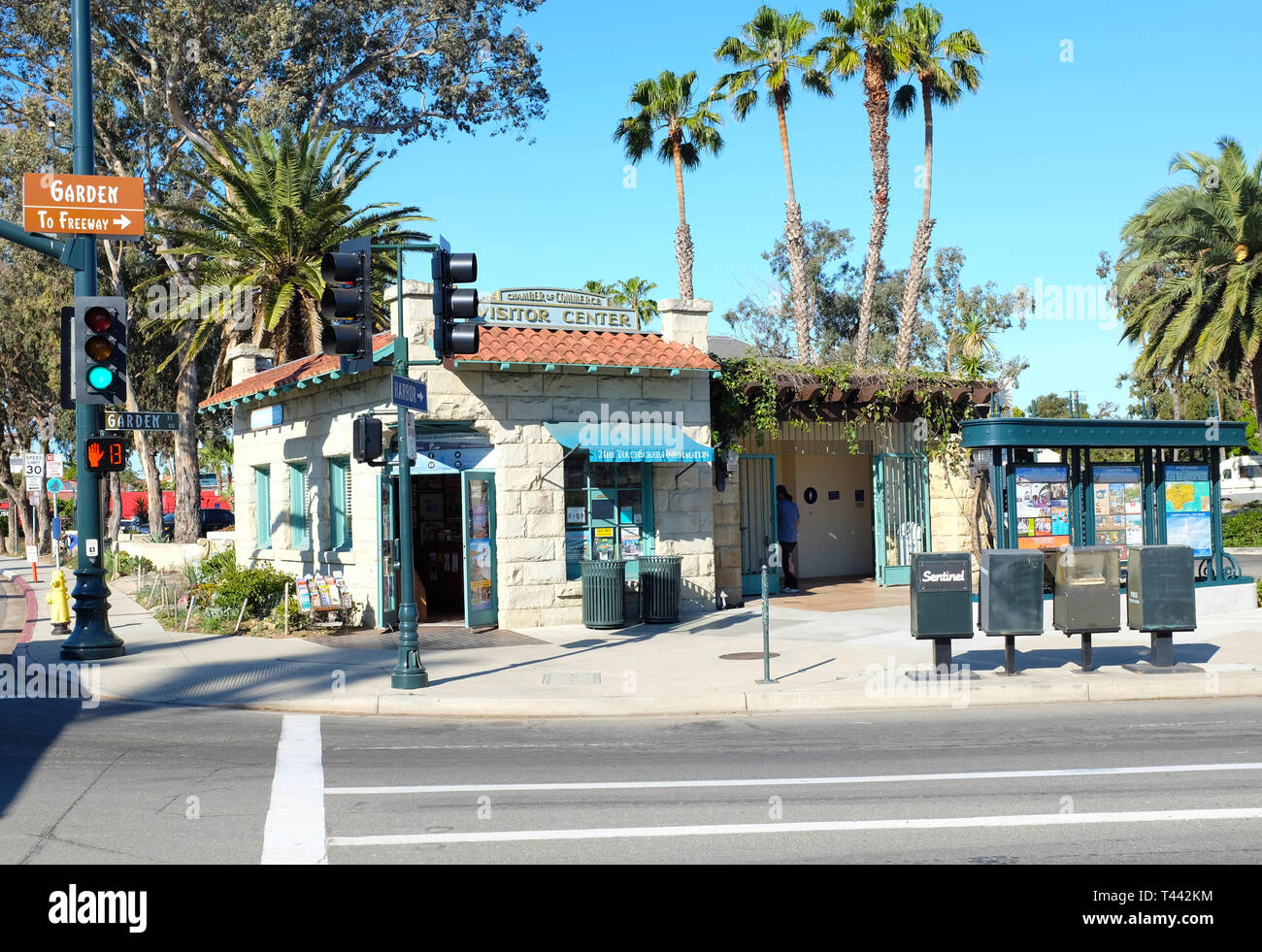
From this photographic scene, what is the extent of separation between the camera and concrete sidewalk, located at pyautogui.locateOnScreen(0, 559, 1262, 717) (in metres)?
11.2

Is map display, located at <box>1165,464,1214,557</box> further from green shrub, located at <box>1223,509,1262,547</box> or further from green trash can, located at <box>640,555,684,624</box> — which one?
green shrub, located at <box>1223,509,1262,547</box>

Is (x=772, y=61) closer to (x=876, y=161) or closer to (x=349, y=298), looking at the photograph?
(x=876, y=161)

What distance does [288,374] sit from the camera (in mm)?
19344

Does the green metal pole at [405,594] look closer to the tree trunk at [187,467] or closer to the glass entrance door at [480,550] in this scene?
the glass entrance door at [480,550]

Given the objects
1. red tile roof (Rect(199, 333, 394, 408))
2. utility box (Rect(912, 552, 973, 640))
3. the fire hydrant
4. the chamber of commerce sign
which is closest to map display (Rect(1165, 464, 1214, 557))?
utility box (Rect(912, 552, 973, 640))

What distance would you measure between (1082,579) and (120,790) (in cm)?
930

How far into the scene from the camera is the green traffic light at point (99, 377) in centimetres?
1365

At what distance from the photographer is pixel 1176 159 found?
28328mm

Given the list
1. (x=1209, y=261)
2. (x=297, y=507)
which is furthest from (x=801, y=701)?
(x=1209, y=261)

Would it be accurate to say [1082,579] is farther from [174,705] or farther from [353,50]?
[353,50]

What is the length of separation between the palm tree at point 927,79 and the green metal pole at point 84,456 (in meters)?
20.1

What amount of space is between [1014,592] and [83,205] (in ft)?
38.9

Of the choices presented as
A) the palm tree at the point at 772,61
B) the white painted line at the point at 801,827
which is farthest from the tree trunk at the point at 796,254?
the white painted line at the point at 801,827

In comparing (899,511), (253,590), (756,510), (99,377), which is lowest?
(253,590)
